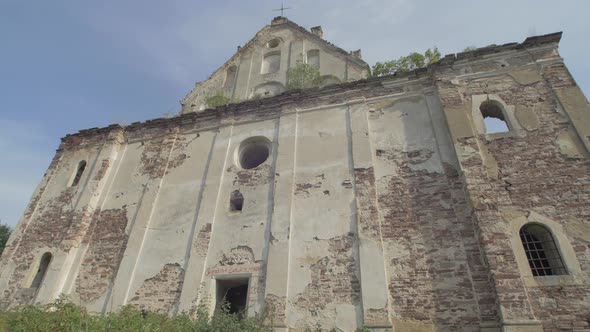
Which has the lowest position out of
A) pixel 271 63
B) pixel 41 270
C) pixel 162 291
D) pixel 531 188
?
pixel 162 291

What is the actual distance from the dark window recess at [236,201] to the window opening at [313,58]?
6.03 metres

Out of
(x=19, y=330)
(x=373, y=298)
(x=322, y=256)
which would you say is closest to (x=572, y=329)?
(x=373, y=298)

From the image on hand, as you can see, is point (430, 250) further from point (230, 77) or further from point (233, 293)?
point (230, 77)

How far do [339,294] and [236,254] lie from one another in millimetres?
2734

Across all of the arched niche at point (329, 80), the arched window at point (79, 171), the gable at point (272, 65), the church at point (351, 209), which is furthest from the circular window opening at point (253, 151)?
the arched window at point (79, 171)

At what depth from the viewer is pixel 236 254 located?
8.71 metres

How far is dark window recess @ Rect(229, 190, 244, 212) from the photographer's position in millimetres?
9656

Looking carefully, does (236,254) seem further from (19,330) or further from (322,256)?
(19,330)

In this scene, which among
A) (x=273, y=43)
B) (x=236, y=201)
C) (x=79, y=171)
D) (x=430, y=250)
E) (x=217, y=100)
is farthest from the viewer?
(x=273, y=43)

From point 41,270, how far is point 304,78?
9996 millimetres

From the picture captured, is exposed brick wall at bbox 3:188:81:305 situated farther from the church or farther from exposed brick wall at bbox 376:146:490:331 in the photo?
exposed brick wall at bbox 376:146:490:331

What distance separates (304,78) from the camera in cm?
1231

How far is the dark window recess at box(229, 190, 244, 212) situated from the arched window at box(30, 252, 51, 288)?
5670mm

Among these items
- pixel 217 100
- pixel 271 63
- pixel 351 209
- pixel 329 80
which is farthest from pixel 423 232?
pixel 271 63
